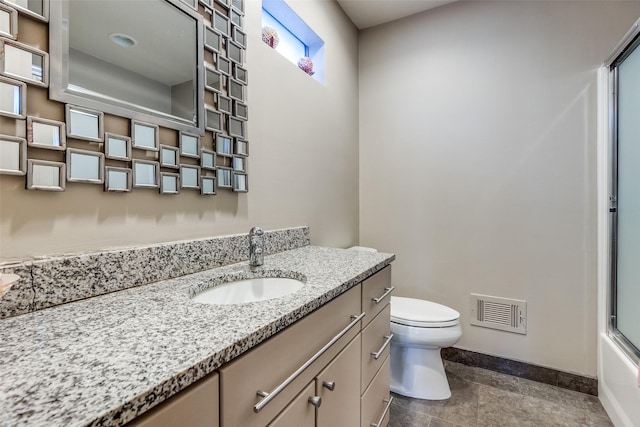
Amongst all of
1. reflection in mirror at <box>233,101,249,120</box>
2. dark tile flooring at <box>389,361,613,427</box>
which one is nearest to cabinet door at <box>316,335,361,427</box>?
dark tile flooring at <box>389,361,613,427</box>

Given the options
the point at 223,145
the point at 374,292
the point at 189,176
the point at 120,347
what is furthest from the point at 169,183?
the point at 374,292

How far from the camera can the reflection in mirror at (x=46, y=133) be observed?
2.19 ft

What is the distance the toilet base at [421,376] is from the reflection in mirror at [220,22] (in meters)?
1.80

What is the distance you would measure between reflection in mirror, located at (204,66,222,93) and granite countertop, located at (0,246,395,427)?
743 mm

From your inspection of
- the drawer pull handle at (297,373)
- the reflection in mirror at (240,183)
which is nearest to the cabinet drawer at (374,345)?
the drawer pull handle at (297,373)

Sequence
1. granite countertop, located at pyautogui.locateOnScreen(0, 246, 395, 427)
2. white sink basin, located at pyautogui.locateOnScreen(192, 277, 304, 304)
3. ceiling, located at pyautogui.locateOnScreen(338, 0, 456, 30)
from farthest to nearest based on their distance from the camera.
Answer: ceiling, located at pyautogui.locateOnScreen(338, 0, 456, 30)
white sink basin, located at pyautogui.locateOnScreen(192, 277, 304, 304)
granite countertop, located at pyautogui.locateOnScreen(0, 246, 395, 427)

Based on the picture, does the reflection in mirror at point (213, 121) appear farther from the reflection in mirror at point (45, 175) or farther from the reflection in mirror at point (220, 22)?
the reflection in mirror at point (45, 175)

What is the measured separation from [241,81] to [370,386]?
136cm

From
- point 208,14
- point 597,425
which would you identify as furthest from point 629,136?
point 208,14

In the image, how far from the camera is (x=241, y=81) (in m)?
1.25

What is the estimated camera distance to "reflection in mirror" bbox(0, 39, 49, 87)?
0.63 meters

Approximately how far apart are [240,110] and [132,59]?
16.8 inches

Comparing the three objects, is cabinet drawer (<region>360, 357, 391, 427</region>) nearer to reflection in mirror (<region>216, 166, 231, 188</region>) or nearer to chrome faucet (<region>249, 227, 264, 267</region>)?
chrome faucet (<region>249, 227, 264, 267</region>)

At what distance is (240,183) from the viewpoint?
4.14 ft
